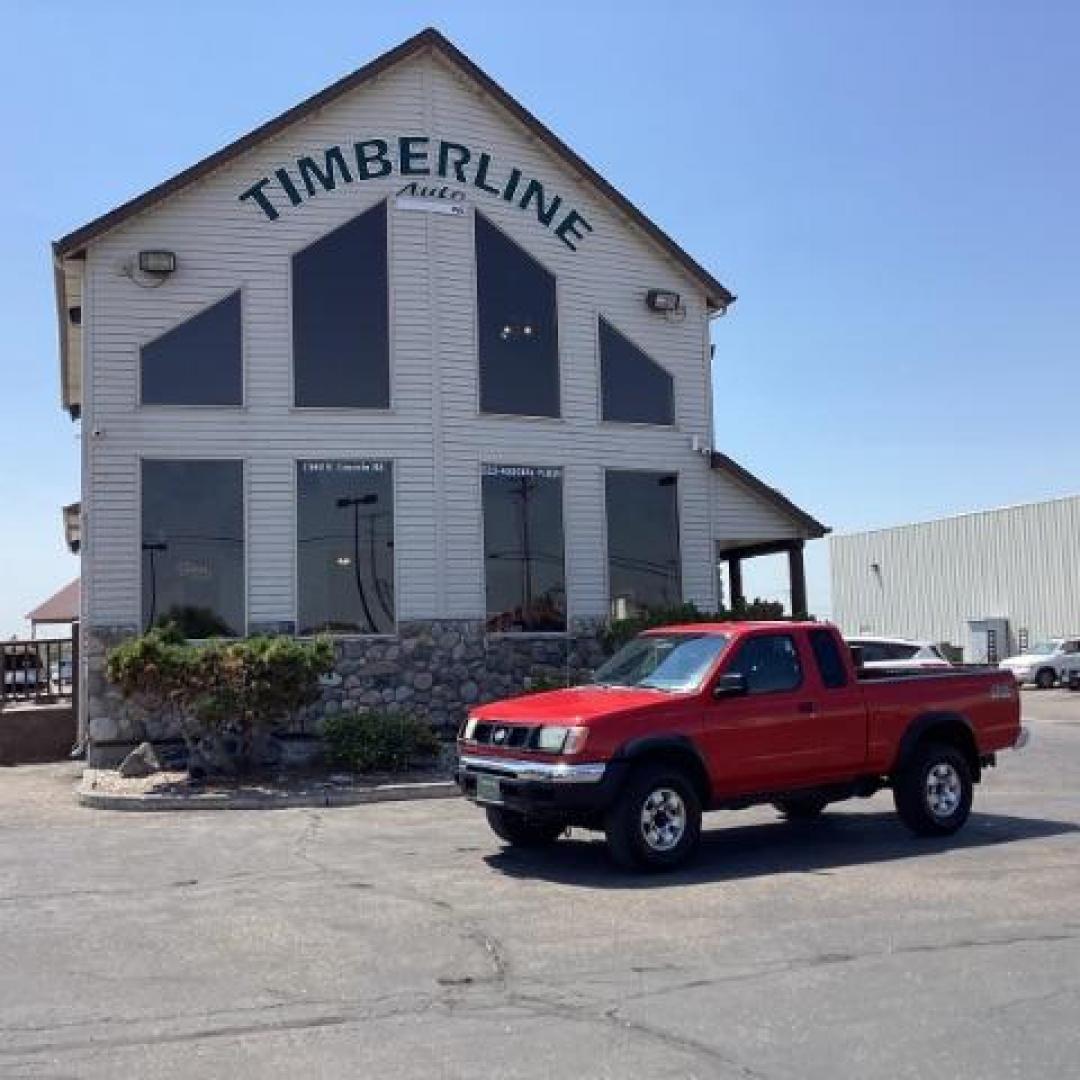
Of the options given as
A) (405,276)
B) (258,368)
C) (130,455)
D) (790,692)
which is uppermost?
(405,276)

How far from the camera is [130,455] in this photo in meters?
17.5

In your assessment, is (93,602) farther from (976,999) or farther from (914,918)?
(976,999)

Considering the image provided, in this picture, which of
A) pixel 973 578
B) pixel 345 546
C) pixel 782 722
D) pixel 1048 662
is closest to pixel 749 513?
pixel 345 546

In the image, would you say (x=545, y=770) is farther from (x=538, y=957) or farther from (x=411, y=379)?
(x=411, y=379)

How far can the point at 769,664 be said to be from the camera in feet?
35.2

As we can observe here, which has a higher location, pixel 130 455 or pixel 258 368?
pixel 258 368

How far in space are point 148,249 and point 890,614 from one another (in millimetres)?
42952

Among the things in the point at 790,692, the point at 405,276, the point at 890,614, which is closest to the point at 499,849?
the point at 790,692

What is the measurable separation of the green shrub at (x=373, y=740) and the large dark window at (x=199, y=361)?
492cm

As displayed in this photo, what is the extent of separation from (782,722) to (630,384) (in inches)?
424

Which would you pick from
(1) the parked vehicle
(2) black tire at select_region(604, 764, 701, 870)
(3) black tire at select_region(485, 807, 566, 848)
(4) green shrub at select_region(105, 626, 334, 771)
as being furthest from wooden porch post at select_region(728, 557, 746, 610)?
(1) the parked vehicle

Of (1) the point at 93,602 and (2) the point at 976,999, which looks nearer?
(2) the point at 976,999

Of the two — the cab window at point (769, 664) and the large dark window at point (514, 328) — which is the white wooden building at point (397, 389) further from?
the cab window at point (769, 664)

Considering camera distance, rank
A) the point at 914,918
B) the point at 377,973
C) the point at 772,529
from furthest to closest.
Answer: the point at 772,529, the point at 914,918, the point at 377,973
